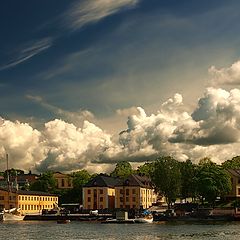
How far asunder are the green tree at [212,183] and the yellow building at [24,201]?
5075cm

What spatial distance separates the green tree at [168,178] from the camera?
5369 inches

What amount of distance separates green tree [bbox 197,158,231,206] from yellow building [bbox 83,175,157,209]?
2571cm

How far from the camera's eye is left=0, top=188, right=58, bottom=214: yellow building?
517 feet

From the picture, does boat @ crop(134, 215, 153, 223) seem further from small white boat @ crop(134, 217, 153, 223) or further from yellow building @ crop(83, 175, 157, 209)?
yellow building @ crop(83, 175, 157, 209)

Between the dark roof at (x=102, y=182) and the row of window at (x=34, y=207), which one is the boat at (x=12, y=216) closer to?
the row of window at (x=34, y=207)

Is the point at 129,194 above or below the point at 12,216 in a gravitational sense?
above

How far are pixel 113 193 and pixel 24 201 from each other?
81.4ft

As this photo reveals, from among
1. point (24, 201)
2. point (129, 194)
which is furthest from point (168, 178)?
point (24, 201)

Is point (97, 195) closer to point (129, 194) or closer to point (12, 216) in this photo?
point (129, 194)

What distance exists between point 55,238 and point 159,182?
6752 cm

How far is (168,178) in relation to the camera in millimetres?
136000

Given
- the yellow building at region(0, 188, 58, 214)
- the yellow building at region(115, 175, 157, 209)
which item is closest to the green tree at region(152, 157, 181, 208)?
the yellow building at region(115, 175, 157, 209)

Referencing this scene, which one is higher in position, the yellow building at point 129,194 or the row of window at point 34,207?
the yellow building at point 129,194

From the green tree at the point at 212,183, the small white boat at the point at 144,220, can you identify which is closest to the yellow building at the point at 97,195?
the green tree at the point at 212,183
